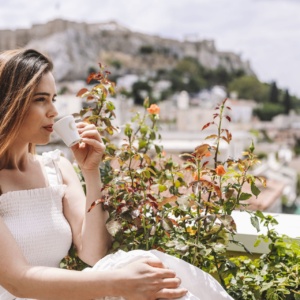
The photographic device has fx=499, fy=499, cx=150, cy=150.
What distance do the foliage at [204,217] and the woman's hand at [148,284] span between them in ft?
0.25

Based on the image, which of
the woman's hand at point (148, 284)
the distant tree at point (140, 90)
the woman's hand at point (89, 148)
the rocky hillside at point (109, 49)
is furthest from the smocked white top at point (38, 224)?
the rocky hillside at point (109, 49)

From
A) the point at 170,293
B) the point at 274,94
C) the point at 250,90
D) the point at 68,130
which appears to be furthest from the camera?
the point at 250,90

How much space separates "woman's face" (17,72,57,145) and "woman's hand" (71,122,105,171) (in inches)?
2.3

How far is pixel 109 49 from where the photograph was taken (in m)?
46.6

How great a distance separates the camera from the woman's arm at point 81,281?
0.74 meters

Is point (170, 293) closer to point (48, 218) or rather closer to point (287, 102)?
point (48, 218)

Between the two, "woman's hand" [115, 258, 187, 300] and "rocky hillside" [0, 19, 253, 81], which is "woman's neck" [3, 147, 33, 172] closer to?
"woman's hand" [115, 258, 187, 300]

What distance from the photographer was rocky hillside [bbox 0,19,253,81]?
137ft

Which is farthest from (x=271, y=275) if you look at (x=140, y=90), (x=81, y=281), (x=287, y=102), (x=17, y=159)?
(x=287, y=102)

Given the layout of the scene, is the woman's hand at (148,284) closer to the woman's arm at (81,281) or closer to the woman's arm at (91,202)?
the woman's arm at (81,281)

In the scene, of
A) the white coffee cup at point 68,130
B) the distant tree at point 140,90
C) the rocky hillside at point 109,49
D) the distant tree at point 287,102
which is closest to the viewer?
the white coffee cup at point 68,130

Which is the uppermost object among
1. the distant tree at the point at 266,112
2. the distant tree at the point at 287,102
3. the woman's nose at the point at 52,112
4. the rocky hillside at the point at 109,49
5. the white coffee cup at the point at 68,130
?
the rocky hillside at the point at 109,49

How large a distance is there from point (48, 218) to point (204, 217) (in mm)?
340

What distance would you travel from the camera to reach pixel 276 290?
0.81 meters
